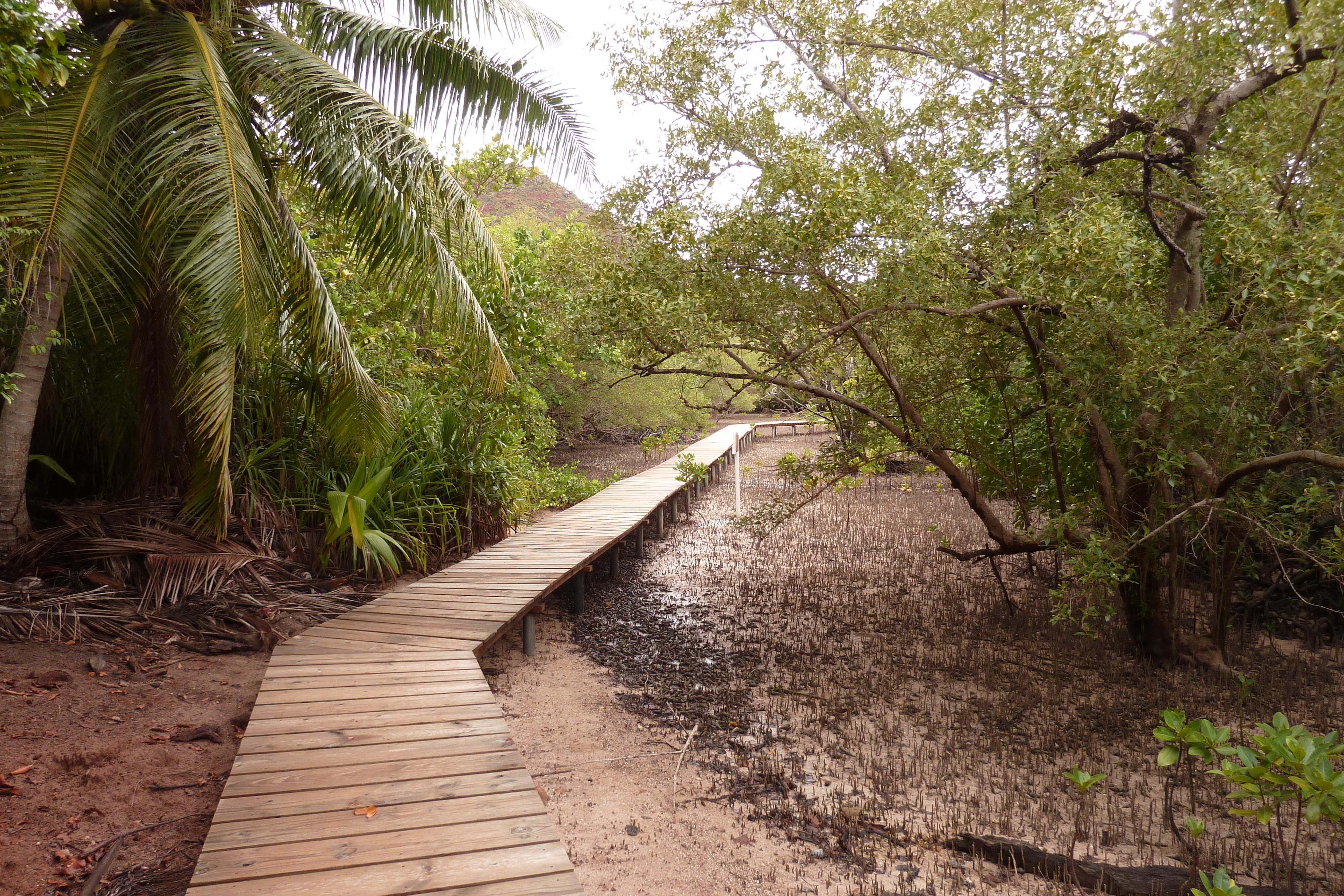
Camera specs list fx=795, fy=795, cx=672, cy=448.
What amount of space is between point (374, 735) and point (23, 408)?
10.00 feet

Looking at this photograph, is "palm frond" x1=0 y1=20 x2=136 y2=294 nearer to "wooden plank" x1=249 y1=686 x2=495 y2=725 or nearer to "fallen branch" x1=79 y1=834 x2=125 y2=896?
"wooden plank" x1=249 y1=686 x2=495 y2=725

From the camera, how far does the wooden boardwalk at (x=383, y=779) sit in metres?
2.23

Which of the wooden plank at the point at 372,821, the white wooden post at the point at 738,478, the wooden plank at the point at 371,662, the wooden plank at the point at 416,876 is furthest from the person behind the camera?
the white wooden post at the point at 738,478

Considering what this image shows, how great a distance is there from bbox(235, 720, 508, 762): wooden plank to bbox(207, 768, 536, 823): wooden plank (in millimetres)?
331

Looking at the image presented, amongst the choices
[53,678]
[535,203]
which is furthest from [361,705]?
[535,203]

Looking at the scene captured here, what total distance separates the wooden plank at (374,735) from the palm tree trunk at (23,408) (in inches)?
100.0

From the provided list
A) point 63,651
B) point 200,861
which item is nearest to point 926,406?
point 200,861

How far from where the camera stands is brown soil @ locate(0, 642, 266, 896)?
2748 millimetres

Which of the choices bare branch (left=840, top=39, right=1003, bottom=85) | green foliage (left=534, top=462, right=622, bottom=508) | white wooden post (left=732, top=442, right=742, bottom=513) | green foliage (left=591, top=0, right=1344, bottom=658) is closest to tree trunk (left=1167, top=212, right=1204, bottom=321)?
green foliage (left=591, top=0, right=1344, bottom=658)

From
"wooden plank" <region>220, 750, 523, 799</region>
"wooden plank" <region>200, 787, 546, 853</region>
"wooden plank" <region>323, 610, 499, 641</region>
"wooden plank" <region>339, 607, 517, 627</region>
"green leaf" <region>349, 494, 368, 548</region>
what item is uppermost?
"green leaf" <region>349, 494, 368, 548</region>

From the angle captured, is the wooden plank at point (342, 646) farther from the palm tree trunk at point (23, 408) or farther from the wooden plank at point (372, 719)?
the palm tree trunk at point (23, 408)

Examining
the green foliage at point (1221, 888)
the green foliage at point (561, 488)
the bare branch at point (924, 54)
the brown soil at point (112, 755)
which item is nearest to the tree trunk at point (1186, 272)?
the bare branch at point (924, 54)

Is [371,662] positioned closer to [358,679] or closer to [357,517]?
[358,679]

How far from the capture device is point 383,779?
279 cm
